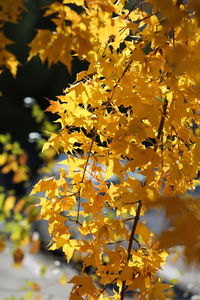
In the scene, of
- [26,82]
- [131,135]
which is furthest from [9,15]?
[26,82]

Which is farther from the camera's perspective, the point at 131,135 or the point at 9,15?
the point at 131,135

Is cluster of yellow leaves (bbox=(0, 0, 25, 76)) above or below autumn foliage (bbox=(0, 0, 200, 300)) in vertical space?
above

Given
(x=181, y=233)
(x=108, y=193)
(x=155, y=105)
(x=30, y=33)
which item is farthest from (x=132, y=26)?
(x=30, y=33)

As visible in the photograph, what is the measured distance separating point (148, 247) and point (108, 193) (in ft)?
0.77

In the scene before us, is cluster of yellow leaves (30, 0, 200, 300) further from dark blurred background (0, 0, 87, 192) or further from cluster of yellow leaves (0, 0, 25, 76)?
dark blurred background (0, 0, 87, 192)

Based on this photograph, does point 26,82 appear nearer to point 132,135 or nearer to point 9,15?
point 132,135

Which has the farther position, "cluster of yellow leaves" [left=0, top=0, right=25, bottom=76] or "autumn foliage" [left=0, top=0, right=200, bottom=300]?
"autumn foliage" [left=0, top=0, right=200, bottom=300]

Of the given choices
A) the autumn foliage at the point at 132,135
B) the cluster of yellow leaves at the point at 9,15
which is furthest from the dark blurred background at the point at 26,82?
the cluster of yellow leaves at the point at 9,15

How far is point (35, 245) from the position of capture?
2.92 meters

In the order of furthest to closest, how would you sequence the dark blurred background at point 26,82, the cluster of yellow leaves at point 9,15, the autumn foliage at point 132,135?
the dark blurred background at point 26,82 < the autumn foliage at point 132,135 < the cluster of yellow leaves at point 9,15

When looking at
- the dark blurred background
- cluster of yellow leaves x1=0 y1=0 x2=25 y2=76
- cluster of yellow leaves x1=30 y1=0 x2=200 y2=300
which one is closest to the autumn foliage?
cluster of yellow leaves x1=30 y1=0 x2=200 y2=300

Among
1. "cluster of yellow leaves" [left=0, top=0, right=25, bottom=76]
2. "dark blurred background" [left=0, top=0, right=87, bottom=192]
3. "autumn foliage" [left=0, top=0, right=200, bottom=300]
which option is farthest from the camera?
"dark blurred background" [left=0, top=0, right=87, bottom=192]

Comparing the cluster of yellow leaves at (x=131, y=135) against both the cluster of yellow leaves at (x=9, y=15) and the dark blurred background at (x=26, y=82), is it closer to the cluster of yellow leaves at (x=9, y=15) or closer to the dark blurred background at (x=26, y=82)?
the cluster of yellow leaves at (x=9, y=15)

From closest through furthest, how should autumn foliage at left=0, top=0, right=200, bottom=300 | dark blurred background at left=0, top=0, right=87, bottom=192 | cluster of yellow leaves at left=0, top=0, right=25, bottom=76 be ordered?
1. cluster of yellow leaves at left=0, top=0, right=25, bottom=76
2. autumn foliage at left=0, top=0, right=200, bottom=300
3. dark blurred background at left=0, top=0, right=87, bottom=192
